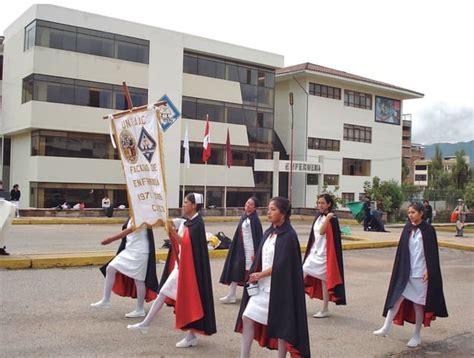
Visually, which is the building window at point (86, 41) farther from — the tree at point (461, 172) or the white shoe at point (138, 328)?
the tree at point (461, 172)

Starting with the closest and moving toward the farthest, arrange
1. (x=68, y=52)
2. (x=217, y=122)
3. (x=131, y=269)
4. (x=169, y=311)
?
(x=131, y=269) < (x=169, y=311) < (x=68, y=52) < (x=217, y=122)

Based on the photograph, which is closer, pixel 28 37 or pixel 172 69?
pixel 28 37

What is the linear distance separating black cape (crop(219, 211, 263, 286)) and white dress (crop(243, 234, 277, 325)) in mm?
3316

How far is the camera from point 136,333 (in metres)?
6.40

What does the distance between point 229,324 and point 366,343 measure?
5.74 ft

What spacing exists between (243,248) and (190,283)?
2.66 metres

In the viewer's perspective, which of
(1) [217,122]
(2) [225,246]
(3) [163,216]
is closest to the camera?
(3) [163,216]

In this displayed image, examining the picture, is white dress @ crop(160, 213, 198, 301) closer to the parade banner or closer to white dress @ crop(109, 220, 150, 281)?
the parade banner

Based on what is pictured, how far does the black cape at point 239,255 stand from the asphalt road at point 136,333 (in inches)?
16.8

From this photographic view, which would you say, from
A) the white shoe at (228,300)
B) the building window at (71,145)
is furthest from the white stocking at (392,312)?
the building window at (71,145)

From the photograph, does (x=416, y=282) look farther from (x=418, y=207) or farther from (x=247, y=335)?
(x=247, y=335)

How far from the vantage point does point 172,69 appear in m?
35.7

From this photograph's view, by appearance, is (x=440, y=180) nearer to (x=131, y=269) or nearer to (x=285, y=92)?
(x=285, y=92)

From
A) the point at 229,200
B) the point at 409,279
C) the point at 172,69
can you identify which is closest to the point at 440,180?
the point at 229,200
